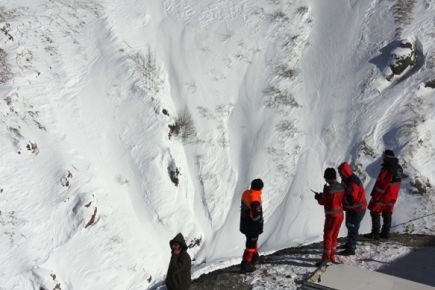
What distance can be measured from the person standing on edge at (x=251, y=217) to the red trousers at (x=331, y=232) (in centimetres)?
135

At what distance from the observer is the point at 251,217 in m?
9.74

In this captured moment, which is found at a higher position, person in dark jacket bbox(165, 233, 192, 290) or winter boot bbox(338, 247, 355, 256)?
person in dark jacket bbox(165, 233, 192, 290)

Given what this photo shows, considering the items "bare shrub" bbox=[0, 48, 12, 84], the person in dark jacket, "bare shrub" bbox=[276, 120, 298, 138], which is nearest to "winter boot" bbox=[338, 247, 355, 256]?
the person in dark jacket

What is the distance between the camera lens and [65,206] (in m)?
17.3

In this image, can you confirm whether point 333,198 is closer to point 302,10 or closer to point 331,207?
point 331,207

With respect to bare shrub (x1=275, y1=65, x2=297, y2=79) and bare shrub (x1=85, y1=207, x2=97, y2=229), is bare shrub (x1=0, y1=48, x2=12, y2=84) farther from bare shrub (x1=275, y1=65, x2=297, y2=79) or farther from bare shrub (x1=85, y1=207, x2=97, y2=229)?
bare shrub (x1=275, y1=65, x2=297, y2=79)

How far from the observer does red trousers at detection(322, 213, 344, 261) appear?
9.82 m

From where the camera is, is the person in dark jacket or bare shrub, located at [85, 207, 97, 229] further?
bare shrub, located at [85, 207, 97, 229]

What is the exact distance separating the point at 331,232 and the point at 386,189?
2102 mm

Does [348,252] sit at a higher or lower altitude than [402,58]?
lower

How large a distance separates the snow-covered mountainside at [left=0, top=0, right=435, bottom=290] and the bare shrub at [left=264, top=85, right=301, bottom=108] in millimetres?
75

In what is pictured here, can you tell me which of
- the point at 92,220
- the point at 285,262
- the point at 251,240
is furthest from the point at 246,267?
the point at 92,220

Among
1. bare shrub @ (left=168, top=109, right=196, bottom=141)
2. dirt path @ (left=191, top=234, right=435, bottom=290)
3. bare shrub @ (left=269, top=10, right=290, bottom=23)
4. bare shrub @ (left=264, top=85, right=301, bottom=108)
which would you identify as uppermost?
bare shrub @ (left=269, top=10, right=290, bottom=23)

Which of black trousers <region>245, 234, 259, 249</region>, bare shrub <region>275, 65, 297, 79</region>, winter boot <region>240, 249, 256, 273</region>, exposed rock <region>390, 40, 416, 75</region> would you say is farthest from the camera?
bare shrub <region>275, 65, 297, 79</region>
